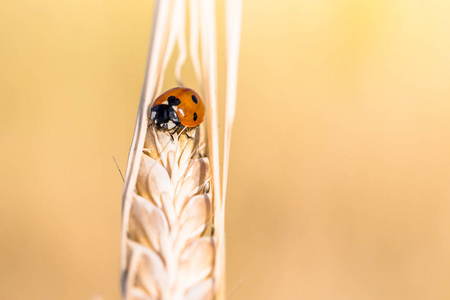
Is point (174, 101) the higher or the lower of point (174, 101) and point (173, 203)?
the higher

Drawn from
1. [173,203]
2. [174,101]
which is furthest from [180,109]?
[173,203]

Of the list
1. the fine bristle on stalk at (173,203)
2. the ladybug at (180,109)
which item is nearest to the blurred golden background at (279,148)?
the ladybug at (180,109)

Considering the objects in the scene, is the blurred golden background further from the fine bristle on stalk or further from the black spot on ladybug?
the fine bristle on stalk

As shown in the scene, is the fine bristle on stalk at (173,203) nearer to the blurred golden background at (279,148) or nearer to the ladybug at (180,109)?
the ladybug at (180,109)

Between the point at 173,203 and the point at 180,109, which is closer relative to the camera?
the point at 173,203

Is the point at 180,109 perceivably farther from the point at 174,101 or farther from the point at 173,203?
the point at 173,203

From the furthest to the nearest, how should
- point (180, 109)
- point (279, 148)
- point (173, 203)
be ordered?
point (279, 148) < point (180, 109) < point (173, 203)

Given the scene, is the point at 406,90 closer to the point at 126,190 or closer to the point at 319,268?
the point at 319,268
